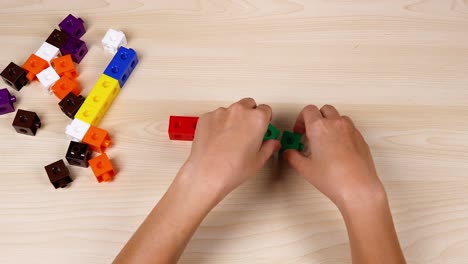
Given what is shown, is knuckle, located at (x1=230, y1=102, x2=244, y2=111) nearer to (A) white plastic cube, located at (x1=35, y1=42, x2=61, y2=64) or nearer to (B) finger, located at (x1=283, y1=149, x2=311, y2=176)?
(B) finger, located at (x1=283, y1=149, x2=311, y2=176)

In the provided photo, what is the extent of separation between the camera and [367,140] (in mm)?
763

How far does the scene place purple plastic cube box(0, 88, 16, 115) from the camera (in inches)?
30.0

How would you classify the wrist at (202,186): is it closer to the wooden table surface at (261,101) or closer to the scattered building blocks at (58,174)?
the wooden table surface at (261,101)

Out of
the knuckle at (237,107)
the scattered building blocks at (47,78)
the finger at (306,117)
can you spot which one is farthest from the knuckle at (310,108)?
the scattered building blocks at (47,78)

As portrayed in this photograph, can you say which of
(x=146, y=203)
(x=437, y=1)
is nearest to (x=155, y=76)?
(x=146, y=203)

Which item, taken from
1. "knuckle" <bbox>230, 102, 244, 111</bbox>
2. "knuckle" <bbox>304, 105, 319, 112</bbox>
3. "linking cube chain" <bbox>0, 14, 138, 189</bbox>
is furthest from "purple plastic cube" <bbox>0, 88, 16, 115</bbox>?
"knuckle" <bbox>304, 105, 319, 112</bbox>

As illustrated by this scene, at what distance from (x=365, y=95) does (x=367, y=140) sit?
9cm

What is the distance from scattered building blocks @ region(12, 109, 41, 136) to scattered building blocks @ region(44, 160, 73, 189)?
76 millimetres

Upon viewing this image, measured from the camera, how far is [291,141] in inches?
29.0

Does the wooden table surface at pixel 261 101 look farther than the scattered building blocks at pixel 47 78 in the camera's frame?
No

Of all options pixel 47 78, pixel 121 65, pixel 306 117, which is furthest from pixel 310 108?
pixel 47 78

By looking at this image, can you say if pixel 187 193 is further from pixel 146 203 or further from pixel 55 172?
pixel 55 172

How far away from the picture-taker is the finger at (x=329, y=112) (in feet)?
2.32

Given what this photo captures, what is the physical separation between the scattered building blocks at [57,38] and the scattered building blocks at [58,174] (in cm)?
23
